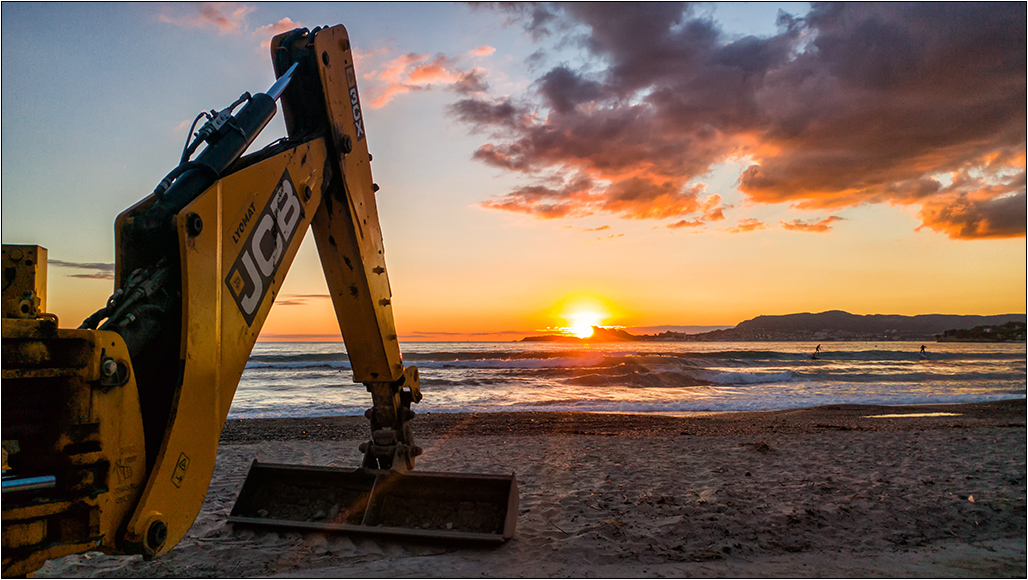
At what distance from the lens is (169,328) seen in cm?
202

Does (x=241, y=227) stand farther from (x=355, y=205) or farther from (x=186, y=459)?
(x=355, y=205)

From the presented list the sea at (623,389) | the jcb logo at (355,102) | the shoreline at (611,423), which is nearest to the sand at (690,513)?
the shoreline at (611,423)

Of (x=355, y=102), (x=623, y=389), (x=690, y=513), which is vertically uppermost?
(x=355, y=102)

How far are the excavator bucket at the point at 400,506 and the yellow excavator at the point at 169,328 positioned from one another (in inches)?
80.7

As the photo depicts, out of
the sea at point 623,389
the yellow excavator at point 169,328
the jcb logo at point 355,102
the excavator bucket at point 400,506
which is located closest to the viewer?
the yellow excavator at point 169,328

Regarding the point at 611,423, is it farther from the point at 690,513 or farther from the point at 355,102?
the point at 355,102

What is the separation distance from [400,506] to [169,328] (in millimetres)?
2876

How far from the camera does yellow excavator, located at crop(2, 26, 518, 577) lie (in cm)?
162

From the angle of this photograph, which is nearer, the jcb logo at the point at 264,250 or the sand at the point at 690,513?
the jcb logo at the point at 264,250

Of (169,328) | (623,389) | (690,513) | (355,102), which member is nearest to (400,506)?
(690,513)

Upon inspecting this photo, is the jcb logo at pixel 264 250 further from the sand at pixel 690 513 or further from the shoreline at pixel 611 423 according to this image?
the shoreline at pixel 611 423

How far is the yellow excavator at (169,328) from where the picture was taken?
1.62 m

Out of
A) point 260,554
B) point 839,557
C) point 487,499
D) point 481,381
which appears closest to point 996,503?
point 839,557

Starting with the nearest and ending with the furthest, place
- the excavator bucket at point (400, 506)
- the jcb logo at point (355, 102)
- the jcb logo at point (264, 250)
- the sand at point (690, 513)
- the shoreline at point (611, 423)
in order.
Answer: the jcb logo at point (264, 250) < the jcb logo at point (355, 102) < the sand at point (690, 513) < the excavator bucket at point (400, 506) < the shoreline at point (611, 423)
